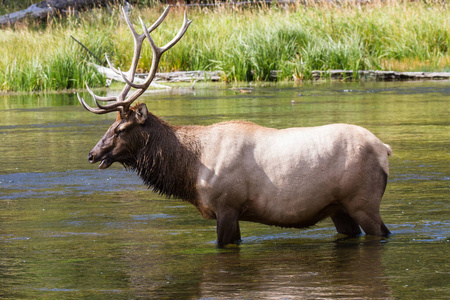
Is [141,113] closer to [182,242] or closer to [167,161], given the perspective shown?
[167,161]

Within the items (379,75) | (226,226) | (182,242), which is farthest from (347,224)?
(379,75)

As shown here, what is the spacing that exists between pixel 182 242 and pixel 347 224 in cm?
147

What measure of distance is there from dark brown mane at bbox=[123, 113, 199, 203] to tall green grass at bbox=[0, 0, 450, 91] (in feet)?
47.5

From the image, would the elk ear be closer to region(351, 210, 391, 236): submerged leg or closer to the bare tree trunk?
region(351, 210, 391, 236): submerged leg

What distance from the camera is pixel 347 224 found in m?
6.77

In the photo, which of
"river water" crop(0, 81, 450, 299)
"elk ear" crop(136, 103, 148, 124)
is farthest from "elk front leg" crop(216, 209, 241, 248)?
"elk ear" crop(136, 103, 148, 124)

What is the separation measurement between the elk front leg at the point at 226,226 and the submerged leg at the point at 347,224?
3.05 ft

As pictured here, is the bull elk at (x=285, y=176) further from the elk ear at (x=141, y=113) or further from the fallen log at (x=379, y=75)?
the fallen log at (x=379, y=75)

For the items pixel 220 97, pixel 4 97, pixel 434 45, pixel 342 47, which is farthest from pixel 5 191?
pixel 434 45

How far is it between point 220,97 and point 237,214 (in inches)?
482

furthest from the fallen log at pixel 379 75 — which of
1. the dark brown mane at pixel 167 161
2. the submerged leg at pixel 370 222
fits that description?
the submerged leg at pixel 370 222

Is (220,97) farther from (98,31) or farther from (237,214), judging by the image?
(237,214)

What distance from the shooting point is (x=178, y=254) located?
247 inches

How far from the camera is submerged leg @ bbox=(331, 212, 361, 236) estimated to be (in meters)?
6.74
